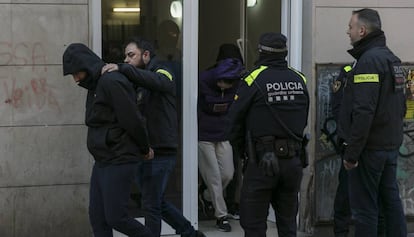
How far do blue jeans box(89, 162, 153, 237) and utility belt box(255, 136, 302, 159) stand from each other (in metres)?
0.96

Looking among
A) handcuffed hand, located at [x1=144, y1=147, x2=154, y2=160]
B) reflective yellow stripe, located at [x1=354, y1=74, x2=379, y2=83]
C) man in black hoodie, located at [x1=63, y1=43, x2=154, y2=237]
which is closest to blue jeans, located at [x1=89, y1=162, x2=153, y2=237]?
man in black hoodie, located at [x1=63, y1=43, x2=154, y2=237]

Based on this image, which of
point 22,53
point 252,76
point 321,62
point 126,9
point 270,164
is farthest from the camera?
point 321,62

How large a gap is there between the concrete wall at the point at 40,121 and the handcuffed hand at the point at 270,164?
73.8 inches

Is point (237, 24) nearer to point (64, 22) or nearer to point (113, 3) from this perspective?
point (113, 3)

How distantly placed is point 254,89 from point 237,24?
3.05m

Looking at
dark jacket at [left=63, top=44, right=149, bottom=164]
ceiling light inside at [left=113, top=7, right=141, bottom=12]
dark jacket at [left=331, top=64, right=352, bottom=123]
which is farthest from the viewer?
ceiling light inside at [left=113, top=7, right=141, bottom=12]

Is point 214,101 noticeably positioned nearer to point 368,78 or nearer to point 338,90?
point 338,90

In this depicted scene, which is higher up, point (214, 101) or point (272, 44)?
point (272, 44)

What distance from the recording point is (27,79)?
5.80 m

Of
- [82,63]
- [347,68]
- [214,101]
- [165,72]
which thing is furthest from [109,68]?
[347,68]

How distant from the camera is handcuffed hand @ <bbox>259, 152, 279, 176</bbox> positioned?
480cm

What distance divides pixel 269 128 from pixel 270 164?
0.27 metres

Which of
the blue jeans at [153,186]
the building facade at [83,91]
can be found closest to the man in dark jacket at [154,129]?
the blue jeans at [153,186]

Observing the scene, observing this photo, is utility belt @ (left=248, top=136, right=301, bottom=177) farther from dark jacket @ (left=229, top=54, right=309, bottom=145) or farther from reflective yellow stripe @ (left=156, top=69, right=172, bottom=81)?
reflective yellow stripe @ (left=156, top=69, right=172, bottom=81)
